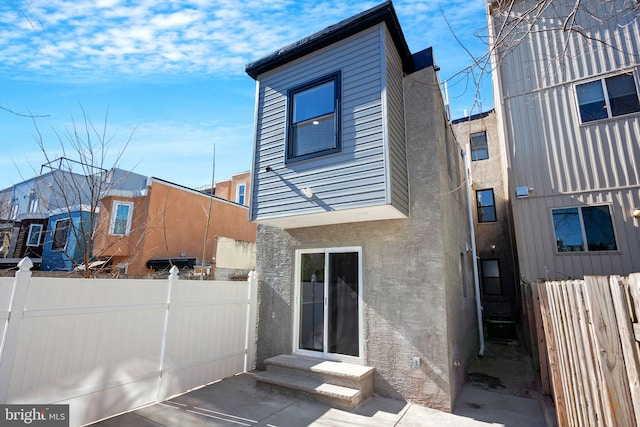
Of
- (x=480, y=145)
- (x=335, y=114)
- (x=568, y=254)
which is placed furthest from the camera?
(x=480, y=145)

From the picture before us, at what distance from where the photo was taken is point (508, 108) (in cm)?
840

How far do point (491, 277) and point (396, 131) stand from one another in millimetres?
8895

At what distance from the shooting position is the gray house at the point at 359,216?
192 inches

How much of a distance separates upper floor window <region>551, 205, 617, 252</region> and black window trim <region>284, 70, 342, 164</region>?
5.91 m

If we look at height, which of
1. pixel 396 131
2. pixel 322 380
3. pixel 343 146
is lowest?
pixel 322 380

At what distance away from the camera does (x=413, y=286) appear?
504cm

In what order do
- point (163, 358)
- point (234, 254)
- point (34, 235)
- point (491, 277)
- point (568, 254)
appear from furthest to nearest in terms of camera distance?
A: point (34, 235) < point (491, 277) < point (234, 254) < point (568, 254) < point (163, 358)

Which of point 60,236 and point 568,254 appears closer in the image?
point 568,254

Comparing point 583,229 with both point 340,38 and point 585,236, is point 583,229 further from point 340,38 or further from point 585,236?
point 340,38

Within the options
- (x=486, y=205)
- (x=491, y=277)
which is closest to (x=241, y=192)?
(x=486, y=205)

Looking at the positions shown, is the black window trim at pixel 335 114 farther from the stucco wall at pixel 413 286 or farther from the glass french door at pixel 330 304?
the glass french door at pixel 330 304

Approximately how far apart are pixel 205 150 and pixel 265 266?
4737mm

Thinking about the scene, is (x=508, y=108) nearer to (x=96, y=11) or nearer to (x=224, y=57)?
(x=224, y=57)

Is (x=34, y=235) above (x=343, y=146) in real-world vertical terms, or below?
below
